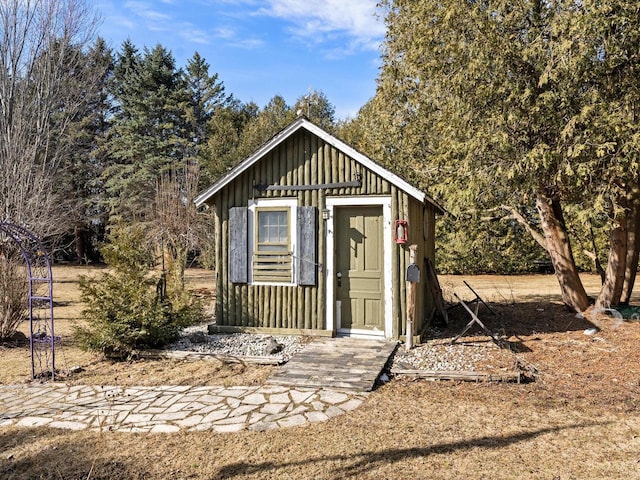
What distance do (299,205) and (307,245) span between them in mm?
810

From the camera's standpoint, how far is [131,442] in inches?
178

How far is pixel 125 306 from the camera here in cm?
757

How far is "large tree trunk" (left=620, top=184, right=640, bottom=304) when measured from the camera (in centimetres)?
938

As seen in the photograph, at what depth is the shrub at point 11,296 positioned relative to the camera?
9.13m

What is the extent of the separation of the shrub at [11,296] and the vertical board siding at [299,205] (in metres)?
4.13

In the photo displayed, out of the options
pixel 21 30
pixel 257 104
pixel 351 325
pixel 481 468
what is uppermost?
pixel 257 104

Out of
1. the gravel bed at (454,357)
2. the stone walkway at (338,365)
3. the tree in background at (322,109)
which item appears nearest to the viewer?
the stone walkway at (338,365)

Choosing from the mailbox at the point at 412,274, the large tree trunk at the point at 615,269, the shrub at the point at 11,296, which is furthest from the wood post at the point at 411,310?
the shrub at the point at 11,296

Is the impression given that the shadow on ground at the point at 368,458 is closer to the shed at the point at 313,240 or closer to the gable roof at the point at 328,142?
the shed at the point at 313,240

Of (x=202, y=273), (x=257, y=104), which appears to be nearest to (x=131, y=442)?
(x=202, y=273)

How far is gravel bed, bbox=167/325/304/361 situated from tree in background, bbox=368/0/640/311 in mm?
4661

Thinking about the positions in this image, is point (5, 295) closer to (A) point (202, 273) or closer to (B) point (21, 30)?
(B) point (21, 30)

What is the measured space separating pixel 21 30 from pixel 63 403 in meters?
12.5

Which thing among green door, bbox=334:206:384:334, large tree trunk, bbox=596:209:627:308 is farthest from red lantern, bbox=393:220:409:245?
large tree trunk, bbox=596:209:627:308
